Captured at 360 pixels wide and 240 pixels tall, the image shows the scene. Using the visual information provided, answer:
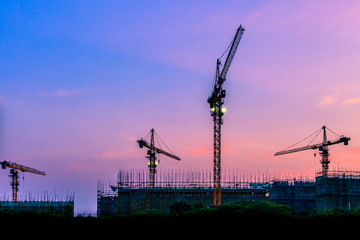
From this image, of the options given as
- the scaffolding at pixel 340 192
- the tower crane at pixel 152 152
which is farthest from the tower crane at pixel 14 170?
the scaffolding at pixel 340 192

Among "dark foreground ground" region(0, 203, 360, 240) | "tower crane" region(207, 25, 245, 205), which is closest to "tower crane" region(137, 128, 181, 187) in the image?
"tower crane" region(207, 25, 245, 205)

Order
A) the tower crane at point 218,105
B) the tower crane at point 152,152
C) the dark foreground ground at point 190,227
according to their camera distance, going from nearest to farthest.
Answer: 1. the dark foreground ground at point 190,227
2. the tower crane at point 218,105
3. the tower crane at point 152,152

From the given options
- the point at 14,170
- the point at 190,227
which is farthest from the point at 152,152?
the point at 190,227

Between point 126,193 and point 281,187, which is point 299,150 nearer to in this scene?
point 281,187

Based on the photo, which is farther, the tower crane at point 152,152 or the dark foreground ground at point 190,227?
the tower crane at point 152,152

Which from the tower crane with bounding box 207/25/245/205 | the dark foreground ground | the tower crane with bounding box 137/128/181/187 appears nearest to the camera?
the dark foreground ground

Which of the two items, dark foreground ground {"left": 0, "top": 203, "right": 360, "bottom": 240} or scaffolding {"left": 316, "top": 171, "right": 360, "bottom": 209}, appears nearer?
dark foreground ground {"left": 0, "top": 203, "right": 360, "bottom": 240}

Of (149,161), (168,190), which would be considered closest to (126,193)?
(168,190)

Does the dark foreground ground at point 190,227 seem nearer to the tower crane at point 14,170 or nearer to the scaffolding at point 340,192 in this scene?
the scaffolding at point 340,192

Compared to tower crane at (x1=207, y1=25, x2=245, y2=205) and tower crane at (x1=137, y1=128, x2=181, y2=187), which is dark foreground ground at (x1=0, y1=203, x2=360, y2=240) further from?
tower crane at (x1=137, y1=128, x2=181, y2=187)

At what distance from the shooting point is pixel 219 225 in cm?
2505

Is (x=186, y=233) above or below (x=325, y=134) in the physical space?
below

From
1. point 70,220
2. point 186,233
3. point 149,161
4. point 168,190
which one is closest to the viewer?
point 186,233

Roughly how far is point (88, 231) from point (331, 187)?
73.3 m
